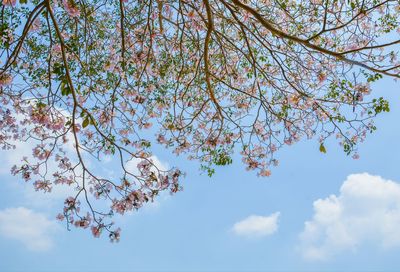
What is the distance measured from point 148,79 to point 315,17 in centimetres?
200


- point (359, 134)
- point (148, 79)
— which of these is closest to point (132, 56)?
point (148, 79)

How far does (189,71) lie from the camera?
17.6 feet

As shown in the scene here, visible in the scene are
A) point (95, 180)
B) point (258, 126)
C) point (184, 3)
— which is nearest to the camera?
point (95, 180)

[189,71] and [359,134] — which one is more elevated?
[189,71]

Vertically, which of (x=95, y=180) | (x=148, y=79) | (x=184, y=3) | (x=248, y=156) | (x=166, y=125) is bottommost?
(x=95, y=180)

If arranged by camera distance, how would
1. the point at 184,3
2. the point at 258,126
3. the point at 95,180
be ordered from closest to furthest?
the point at 95,180
the point at 184,3
the point at 258,126

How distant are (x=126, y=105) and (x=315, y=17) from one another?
2.33 metres

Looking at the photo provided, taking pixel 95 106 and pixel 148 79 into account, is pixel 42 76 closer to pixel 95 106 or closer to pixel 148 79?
pixel 95 106

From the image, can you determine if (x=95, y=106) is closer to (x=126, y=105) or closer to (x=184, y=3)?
(x=126, y=105)

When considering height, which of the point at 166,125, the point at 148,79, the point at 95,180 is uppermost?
the point at 148,79

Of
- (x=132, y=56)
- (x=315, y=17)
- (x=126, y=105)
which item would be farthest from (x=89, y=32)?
(x=315, y=17)

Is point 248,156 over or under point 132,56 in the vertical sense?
under

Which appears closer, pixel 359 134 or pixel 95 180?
pixel 95 180

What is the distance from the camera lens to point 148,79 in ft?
16.8
